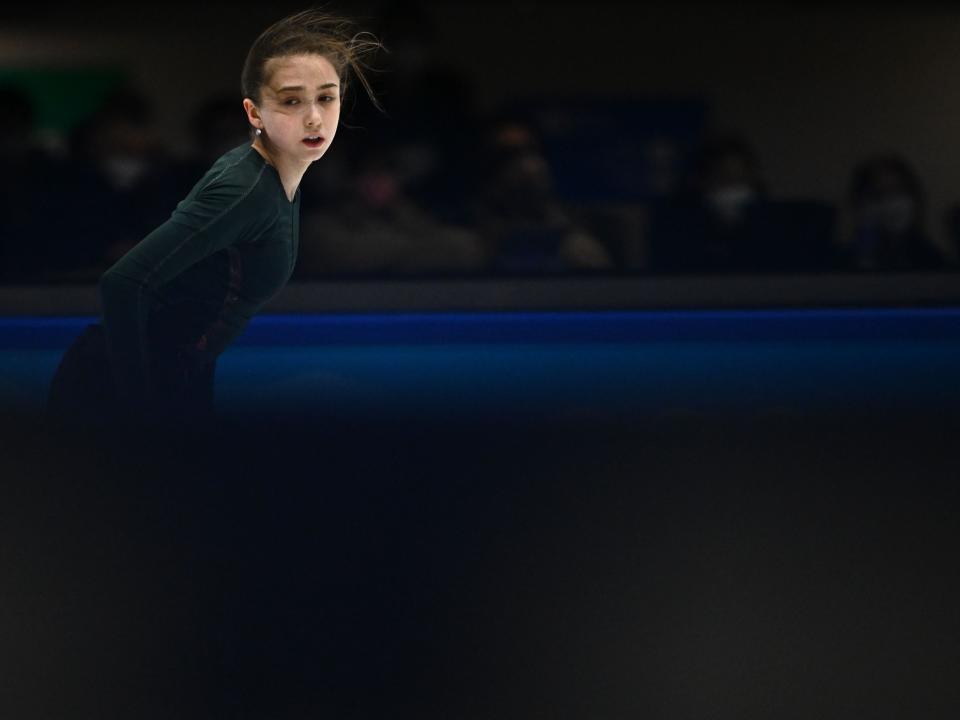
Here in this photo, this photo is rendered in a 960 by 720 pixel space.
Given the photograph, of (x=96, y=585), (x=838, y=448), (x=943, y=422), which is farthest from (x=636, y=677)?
(x=943, y=422)

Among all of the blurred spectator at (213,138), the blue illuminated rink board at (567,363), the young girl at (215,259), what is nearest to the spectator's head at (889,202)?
the blue illuminated rink board at (567,363)

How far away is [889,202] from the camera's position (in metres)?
3.93

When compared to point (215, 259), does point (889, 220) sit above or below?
below

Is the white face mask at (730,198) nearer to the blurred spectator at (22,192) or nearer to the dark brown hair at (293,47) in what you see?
the blurred spectator at (22,192)

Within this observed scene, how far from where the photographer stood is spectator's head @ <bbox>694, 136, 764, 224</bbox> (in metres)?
3.99

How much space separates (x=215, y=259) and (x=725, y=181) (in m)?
2.75

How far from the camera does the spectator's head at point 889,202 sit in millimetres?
3924

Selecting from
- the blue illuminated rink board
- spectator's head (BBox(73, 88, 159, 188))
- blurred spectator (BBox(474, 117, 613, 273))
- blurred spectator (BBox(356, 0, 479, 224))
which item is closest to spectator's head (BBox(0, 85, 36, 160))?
spectator's head (BBox(73, 88, 159, 188))

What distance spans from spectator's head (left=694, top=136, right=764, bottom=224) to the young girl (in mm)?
2526

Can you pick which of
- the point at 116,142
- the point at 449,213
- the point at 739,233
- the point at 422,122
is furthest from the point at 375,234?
the point at 739,233

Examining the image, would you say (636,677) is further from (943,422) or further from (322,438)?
(943,422)

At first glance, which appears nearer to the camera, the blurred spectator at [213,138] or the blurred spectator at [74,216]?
the blurred spectator at [74,216]

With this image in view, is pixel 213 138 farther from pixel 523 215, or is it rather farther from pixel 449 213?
pixel 523 215

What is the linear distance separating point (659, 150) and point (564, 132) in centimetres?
49
